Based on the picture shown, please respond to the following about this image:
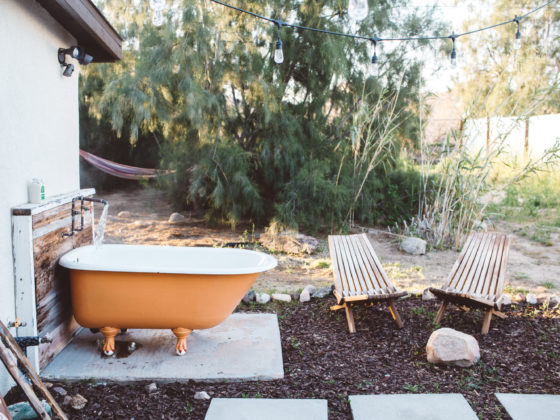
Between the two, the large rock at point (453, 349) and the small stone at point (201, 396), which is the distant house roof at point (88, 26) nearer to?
the small stone at point (201, 396)

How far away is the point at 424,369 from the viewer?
9.09ft

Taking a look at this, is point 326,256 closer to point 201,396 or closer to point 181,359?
point 181,359

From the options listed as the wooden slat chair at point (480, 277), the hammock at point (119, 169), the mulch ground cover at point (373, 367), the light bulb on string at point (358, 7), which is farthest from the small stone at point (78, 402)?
the hammock at point (119, 169)

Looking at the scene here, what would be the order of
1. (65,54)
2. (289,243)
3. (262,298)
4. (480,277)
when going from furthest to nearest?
(289,243)
(262,298)
(480,277)
(65,54)

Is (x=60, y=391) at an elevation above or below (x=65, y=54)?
below

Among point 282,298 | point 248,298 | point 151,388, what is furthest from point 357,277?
point 151,388

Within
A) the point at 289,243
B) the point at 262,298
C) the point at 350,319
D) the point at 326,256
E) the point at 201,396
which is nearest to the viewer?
the point at 201,396

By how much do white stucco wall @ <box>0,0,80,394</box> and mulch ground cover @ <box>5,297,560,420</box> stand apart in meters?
0.76

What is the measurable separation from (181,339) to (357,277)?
1550 millimetres

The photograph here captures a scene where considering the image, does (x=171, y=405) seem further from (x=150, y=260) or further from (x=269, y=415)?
(x=150, y=260)

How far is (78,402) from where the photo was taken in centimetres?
229

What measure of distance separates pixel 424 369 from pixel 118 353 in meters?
1.82

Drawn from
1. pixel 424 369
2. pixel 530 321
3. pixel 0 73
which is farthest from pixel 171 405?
pixel 530 321

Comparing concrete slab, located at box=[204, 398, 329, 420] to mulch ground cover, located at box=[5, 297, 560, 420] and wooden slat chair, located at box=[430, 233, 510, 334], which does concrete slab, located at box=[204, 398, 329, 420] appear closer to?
mulch ground cover, located at box=[5, 297, 560, 420]
